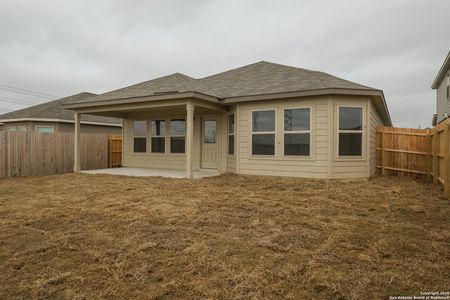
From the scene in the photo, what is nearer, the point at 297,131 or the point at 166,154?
the point at 297,131

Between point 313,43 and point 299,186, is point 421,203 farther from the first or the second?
point 313,43

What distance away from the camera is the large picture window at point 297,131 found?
27.2 ft

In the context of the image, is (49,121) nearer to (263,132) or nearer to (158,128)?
(158,128)

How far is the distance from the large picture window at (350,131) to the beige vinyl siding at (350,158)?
114mm

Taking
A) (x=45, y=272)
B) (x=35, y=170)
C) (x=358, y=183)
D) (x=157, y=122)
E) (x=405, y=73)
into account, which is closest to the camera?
(x=45, y=272)

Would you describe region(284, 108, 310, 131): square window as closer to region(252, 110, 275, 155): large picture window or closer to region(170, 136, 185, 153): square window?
region(252, 110, 275, 155): large picture window

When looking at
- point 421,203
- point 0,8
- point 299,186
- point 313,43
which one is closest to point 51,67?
point 0,8

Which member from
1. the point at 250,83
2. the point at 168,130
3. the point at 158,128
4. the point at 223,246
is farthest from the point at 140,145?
the point at 223,246

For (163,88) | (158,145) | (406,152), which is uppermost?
(163,88)

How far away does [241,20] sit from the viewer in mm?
14891

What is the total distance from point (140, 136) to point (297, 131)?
6.99 m

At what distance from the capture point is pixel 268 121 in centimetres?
883

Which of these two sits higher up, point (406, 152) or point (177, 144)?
point (177, 144)

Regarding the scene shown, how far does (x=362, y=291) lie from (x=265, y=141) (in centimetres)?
677
